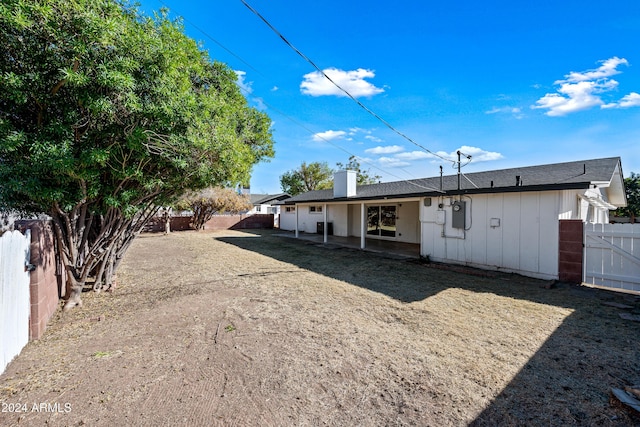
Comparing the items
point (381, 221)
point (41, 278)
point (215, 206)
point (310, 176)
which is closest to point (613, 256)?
point (381, 221)

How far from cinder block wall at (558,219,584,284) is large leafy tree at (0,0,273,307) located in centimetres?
713

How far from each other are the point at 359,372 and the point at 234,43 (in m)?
8.17

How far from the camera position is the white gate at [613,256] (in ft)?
17.2

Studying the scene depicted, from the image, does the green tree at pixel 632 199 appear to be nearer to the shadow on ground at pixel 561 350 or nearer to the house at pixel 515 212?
the house at pixel 515 212

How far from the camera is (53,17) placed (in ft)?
9.29

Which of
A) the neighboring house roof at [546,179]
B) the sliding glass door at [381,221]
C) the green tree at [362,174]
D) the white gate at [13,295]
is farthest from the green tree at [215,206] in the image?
the green tree at [362,174]

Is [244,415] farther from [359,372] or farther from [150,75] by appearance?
[150,75]

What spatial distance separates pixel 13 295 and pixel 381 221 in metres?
13.2

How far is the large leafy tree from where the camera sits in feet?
9.62

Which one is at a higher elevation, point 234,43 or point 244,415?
point 234,43

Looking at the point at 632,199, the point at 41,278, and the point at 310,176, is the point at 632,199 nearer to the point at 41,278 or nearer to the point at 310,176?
the point at 310,176

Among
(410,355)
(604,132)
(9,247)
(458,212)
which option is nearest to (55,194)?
(9,247)

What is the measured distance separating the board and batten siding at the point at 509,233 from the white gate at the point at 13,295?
8.87 metres

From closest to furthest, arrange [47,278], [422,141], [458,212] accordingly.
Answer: [47,278], [458,212], [422,141]
